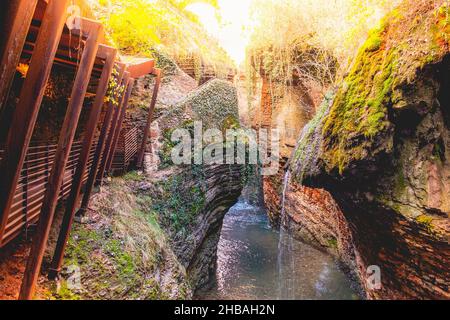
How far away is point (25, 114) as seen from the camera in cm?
263

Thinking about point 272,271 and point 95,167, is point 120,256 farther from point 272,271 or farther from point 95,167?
point 272,271

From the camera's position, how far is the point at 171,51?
18094mm

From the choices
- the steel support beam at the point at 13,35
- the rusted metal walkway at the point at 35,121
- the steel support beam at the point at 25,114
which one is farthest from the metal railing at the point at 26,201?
the steel support beam at the point at 13,35

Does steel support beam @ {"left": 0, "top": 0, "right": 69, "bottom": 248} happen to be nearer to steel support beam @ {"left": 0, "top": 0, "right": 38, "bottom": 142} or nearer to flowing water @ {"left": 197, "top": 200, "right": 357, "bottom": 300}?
steel support beam @ {"left": 0, "top": 0, "right": 38, "bottom": 142}

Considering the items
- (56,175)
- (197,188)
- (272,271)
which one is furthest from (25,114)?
(272,271)

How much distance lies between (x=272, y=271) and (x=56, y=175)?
10854mm

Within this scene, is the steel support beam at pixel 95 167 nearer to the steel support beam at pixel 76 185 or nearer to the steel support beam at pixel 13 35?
the steel support beam at pixel 76 185

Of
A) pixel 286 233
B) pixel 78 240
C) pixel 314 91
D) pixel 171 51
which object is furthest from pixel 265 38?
pixel 78 240

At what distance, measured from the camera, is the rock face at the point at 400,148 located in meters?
5.18

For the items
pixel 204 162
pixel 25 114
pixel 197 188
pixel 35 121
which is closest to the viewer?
pixel 25 114

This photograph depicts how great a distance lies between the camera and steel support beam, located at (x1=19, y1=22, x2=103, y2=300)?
3.45 m

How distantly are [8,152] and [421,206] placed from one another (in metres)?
6.25

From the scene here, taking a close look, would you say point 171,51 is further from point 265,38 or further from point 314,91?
point 314,91
